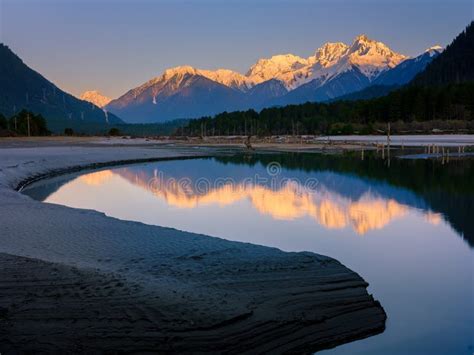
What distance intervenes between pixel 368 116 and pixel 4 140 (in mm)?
75125

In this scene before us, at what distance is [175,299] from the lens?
8.88 metres

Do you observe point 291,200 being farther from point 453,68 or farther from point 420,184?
point 453,68

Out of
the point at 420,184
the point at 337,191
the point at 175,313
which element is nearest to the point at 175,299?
the point at 175,313

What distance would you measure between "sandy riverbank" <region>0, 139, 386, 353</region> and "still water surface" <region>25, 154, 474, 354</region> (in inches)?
29.7

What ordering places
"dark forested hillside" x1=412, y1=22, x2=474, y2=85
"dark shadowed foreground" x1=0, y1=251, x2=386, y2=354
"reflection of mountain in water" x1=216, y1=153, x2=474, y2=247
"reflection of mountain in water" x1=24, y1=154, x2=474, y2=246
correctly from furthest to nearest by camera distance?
"dark forested hillside" x1=412, y1=22, x2=474, y2=85 < "reflection of mountain in water" x1=216, y1=153, x2=474, y2=247 < "reflection of mountain in water" x1=24, y1=154, x2=474, y2=246 < "dark shadowed foreground" x1=0, y1=251, x2=386, y2=354

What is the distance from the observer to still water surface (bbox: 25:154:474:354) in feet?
33.2

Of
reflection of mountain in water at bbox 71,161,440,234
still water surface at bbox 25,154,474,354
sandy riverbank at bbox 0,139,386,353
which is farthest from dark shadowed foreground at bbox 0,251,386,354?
reflection of mountain in water at bbox 71,161,440,234

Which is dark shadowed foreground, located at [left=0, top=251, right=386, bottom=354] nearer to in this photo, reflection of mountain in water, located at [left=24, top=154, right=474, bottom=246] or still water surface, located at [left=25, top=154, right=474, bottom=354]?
still water surface, located at [left=25, top=154, right=474, bottom=354]

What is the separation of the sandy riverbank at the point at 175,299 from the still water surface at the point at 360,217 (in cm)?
76

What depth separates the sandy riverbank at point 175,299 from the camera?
25.8 feet

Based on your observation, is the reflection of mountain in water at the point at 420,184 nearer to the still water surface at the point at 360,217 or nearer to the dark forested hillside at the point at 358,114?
the still water surface at the point at 360,217

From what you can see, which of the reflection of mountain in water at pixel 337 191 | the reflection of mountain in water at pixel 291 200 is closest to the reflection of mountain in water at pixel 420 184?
the reflection of mountain in water at pixel 337 191

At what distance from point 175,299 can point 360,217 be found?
14.3m

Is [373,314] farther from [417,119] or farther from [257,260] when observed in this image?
[417,119]
